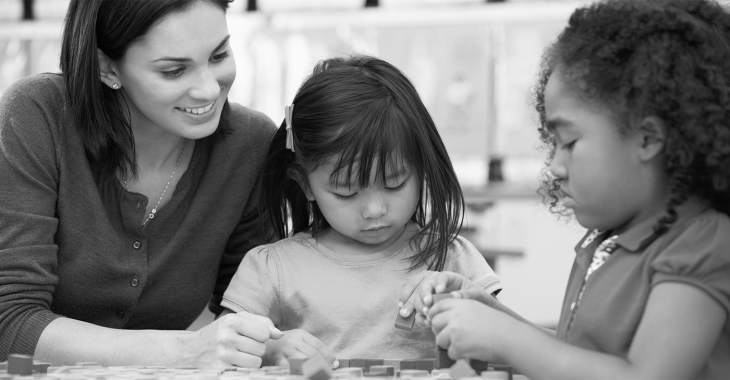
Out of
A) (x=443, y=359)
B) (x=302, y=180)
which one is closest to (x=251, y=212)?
(x=302, y=180)

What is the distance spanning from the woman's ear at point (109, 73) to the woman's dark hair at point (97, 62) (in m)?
0.01

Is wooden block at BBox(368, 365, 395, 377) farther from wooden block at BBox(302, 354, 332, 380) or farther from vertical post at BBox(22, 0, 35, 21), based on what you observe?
vertical post at BBox(22, 0, 35, 21)

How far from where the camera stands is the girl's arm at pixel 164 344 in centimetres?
115

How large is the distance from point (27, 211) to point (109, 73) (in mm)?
273

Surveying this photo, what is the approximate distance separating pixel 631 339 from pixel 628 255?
10 centimetres

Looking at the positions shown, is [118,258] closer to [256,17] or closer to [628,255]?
[628,255]

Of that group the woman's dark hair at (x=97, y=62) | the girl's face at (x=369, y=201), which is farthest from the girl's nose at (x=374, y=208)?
the woman's dark hair at (x=97, y=62)

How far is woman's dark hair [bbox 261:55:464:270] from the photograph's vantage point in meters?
1.30

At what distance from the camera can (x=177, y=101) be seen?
1.39m

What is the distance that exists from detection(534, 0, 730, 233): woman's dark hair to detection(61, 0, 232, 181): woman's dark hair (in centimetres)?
72

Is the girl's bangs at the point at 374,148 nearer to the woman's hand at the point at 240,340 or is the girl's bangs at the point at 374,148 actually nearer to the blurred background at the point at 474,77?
the woman's hand at the point at 240,340

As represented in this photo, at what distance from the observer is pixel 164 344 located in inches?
48.4

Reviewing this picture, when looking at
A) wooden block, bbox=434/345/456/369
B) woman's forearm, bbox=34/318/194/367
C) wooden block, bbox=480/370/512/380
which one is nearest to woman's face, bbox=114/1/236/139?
woman's forearm, bbox=34/318/194/367

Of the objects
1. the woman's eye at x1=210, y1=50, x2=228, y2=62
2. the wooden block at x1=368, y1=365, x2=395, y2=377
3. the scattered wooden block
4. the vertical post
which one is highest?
the vertical post
